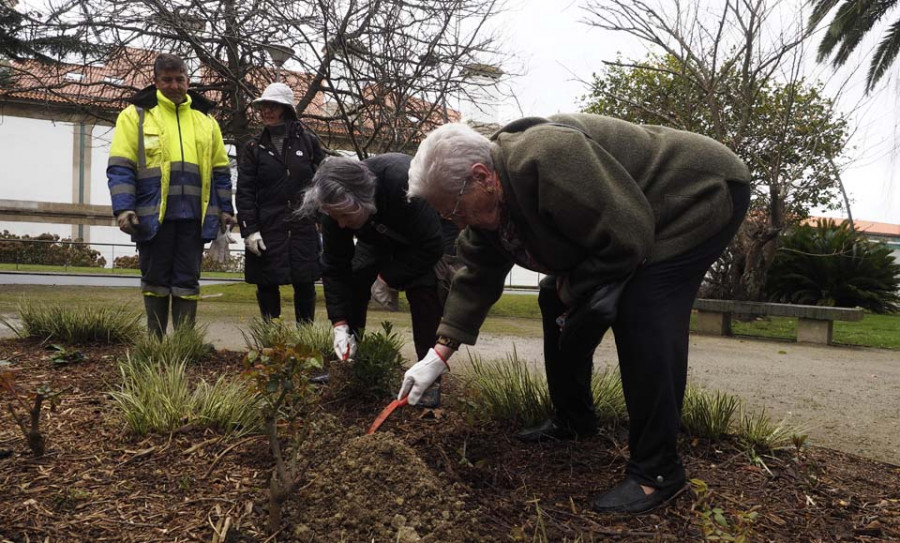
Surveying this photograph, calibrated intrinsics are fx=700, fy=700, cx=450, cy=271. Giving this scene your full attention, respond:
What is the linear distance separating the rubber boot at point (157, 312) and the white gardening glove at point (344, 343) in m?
1.34

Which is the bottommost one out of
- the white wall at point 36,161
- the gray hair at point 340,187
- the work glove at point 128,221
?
the work glove at point 128,221

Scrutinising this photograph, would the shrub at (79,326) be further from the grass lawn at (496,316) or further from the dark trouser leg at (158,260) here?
the grass lawn at (496,316)

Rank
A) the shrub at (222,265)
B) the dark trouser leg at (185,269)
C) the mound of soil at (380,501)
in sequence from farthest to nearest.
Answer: the shrub at (222,265), the dark trouser leg at (185,269), the mound of soil at (380,501)

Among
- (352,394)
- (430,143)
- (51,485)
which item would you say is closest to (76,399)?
(51,485)

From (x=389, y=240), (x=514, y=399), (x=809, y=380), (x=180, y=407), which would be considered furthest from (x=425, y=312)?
(x=809, y=380)

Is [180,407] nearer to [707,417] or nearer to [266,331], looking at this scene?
[266,331]

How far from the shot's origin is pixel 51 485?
2.17 m

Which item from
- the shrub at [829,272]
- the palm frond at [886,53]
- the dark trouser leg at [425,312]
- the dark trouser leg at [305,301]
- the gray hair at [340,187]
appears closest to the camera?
the gray hair at [340,187]

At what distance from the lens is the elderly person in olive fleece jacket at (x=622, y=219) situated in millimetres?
2035

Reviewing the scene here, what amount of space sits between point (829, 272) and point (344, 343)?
1042 cm

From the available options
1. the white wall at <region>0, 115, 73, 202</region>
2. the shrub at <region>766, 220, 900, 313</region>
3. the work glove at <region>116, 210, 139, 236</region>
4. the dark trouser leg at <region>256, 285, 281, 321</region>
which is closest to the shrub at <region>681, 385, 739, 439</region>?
the dark trouser leg at <region>256, 285, 281, 321</region>

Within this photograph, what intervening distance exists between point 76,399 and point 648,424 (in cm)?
243

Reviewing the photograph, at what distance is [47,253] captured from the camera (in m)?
22.9

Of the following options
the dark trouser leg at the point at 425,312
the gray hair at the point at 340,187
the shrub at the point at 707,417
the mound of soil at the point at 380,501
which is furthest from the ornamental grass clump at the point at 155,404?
the shrub at the point at 707,417
